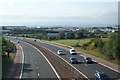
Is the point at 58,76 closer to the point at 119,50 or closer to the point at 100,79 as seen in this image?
the point at 100,79

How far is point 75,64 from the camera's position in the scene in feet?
160

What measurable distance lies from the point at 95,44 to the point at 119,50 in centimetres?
2363

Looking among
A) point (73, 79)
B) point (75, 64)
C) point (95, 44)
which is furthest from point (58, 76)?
point (95, 44)

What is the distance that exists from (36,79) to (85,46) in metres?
47.7

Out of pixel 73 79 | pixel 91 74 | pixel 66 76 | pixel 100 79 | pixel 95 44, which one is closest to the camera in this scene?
pixel 100 79

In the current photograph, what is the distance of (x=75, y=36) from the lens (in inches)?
5502

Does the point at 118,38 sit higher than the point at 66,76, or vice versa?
the point at 118,38

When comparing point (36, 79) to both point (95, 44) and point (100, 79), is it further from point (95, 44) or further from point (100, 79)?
point (95, 44)

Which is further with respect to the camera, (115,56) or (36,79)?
(115,56)

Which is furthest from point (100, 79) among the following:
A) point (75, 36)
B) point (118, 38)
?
point (75, 36)

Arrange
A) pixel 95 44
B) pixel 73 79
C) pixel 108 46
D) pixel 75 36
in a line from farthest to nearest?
1. pixel 75 36
2. pixel 95 44
3. pixel 108 46
4. pixel 73 79

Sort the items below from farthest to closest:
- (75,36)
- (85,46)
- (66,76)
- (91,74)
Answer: (75,36) < (85,46) < (91,74) < (66,76)

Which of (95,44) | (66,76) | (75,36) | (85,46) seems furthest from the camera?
(75,36)

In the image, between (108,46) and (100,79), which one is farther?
(108,46)
